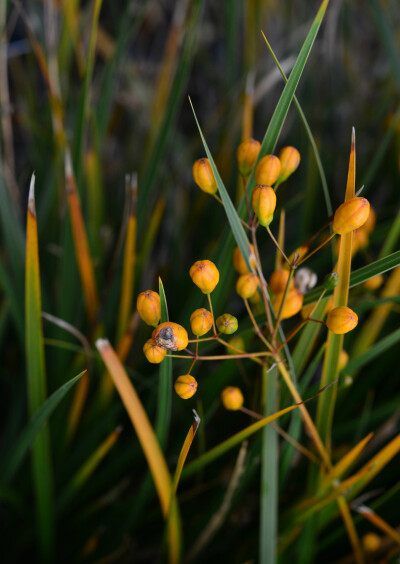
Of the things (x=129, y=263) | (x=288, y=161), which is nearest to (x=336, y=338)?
(x=288, y=161)

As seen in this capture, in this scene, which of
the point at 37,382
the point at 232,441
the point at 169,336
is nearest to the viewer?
the point at 169,336

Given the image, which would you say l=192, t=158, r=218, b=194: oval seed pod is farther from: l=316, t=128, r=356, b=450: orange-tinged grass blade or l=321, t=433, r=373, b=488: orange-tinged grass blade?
l=321, t=433, r=373, b=488: orange-tinged grass blade

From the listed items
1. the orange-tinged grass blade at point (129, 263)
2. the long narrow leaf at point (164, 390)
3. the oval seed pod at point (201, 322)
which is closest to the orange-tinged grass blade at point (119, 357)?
the orange-tinged grass blade at point (129, 263)

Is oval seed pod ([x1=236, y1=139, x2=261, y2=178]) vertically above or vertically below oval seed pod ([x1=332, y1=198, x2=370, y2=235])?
above

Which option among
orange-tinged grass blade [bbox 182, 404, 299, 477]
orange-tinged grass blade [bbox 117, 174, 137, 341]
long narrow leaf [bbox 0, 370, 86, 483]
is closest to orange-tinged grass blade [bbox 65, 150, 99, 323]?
orange-tinged grass blade [bbox 117, 174, 137, 341]

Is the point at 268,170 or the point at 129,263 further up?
A: the point at 129,263

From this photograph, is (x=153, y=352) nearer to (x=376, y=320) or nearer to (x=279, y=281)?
(x=279, y=281)
